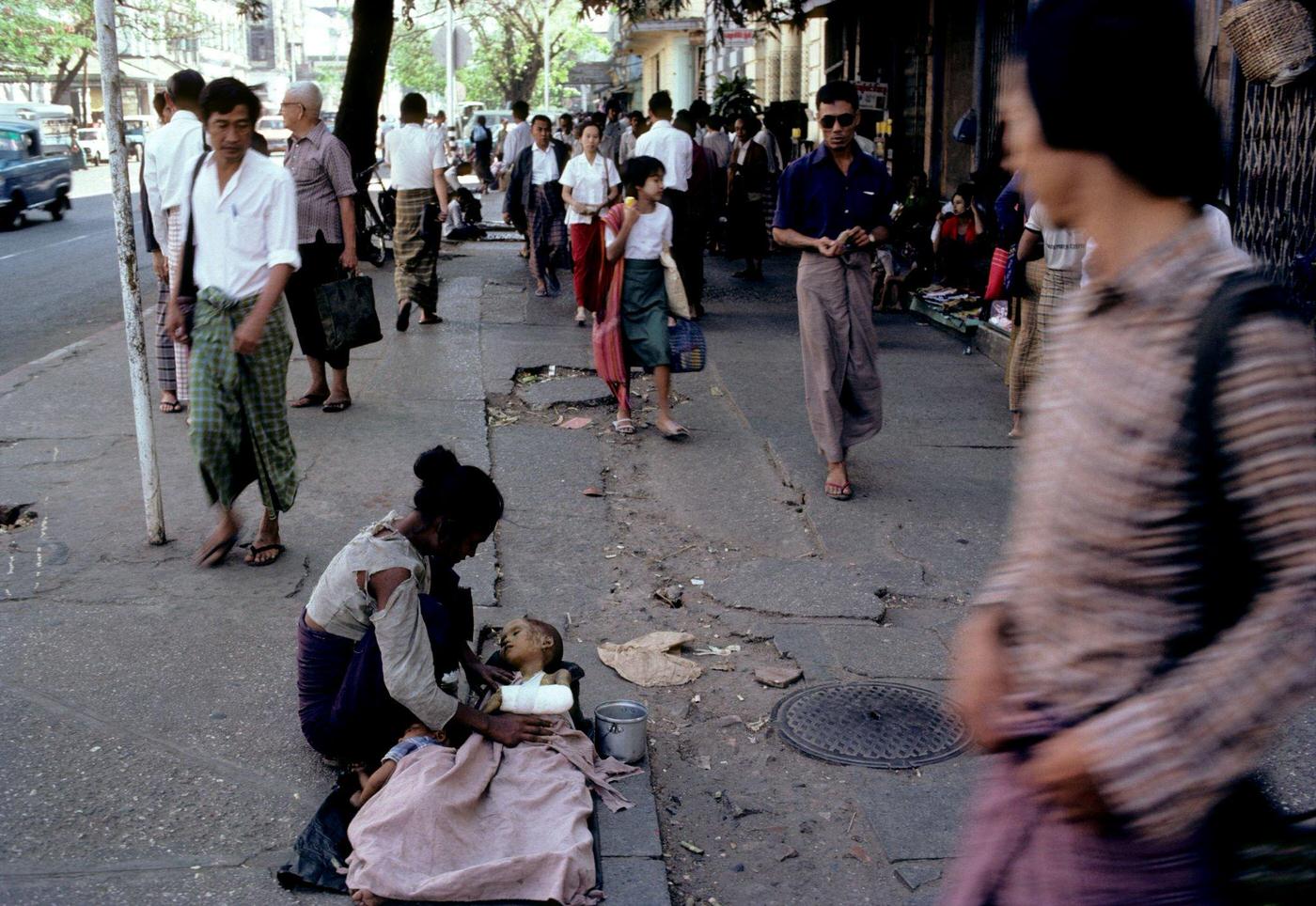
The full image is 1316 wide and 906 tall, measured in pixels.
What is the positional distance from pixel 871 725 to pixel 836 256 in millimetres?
2773

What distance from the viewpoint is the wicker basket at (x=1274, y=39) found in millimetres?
6941

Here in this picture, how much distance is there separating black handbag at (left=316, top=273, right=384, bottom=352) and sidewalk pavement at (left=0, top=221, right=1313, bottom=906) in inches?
19.1

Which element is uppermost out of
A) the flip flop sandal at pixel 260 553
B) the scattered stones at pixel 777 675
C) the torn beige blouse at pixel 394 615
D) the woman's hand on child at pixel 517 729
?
the torn beige blouse at pixel 394 615

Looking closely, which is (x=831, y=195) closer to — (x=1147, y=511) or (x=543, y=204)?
(x=1147, y=511)

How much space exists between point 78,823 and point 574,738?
1.28m

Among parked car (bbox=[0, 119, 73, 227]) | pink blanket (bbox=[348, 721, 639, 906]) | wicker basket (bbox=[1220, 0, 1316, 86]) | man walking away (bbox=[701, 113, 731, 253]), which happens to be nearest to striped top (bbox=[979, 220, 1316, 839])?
pink blanket (bbox=[348, 721, 639, 906])

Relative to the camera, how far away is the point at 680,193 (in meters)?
12.3

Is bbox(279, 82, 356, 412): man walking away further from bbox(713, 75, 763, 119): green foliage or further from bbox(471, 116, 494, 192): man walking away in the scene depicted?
bbox(471, 116, 494, 192): man walking away

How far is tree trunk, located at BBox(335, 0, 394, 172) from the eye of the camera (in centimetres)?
1398

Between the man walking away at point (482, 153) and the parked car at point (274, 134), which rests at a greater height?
the parked car at point (274, 134)

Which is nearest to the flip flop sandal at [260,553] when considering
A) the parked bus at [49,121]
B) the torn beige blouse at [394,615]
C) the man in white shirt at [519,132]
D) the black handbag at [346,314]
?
the torn beige blouse at [394,615]

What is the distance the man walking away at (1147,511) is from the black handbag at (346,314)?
6.52 m

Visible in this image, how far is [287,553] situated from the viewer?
18.1 feet

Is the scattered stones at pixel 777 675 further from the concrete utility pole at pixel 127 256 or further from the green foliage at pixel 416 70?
the green foliage at pixel 416 70
